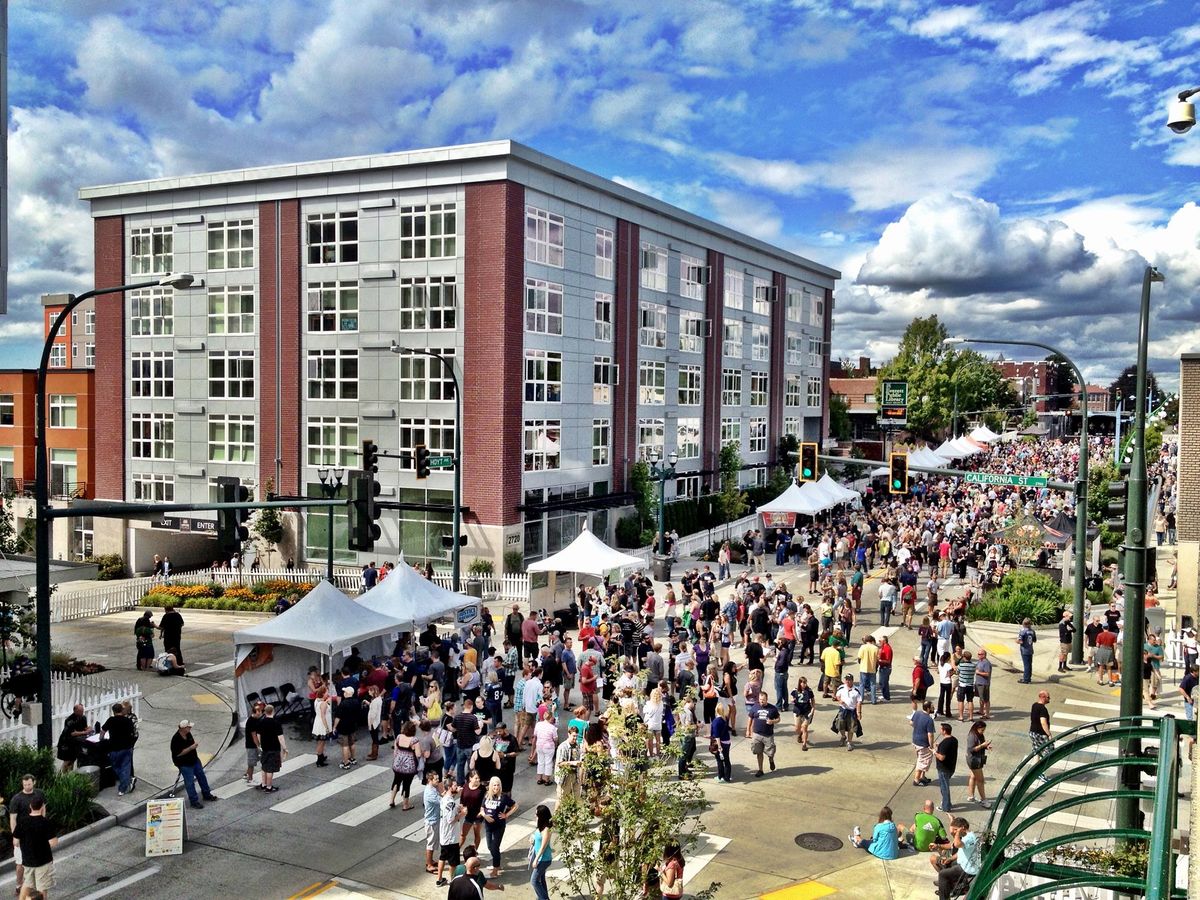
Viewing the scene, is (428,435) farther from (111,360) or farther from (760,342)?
(760,342)

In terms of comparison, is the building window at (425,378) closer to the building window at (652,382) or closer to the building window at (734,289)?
the building window at (652,382)

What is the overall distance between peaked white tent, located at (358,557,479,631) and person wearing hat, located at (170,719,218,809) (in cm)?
716

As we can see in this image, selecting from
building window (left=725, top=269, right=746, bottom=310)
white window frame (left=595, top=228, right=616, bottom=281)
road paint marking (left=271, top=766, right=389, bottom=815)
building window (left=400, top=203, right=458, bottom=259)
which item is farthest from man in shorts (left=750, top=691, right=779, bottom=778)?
building window (left=725, top=269, right=746, bottom=310)

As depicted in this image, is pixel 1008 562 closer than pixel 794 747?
No

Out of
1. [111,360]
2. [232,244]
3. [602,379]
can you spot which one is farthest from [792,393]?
[111,360]

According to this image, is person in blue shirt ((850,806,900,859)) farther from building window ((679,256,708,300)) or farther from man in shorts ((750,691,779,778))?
building window ((679,256,708,300))

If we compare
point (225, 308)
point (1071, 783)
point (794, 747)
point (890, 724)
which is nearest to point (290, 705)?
point (794, 747)

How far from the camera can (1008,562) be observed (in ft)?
Answer: 118

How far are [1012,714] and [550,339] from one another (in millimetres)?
25529

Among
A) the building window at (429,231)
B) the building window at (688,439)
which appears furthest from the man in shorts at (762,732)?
the building window at (688,439)

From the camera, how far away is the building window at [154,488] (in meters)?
46.8

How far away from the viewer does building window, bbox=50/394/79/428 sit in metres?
50.4

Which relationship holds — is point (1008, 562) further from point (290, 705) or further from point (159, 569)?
point (159, 569)

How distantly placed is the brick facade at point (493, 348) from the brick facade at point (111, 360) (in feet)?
64.7
